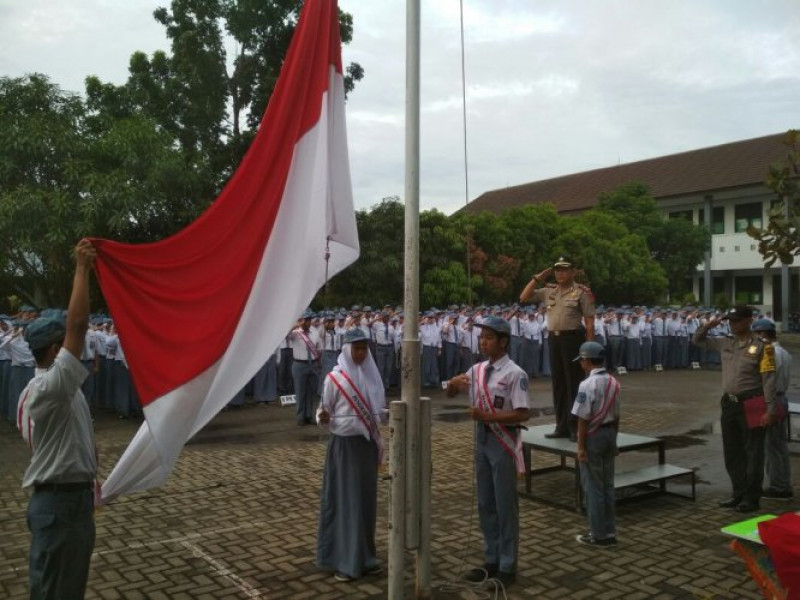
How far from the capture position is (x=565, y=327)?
26.3 feet

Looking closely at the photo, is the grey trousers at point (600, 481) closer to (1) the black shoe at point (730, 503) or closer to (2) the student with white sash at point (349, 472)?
(1) the black shoe at point (730, 503)

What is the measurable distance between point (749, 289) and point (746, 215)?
4.84m

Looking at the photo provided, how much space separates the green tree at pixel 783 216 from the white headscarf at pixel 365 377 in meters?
3.48

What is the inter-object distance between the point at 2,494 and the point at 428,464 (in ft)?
19.4

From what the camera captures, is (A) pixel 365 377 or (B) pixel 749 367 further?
(B) pixel 749 367

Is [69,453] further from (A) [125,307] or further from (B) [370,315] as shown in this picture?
(B) [370,315]

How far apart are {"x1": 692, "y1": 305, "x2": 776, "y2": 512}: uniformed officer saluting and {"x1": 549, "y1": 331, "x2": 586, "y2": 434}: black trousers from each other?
154 centimetres

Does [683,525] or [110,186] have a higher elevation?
[110,186]

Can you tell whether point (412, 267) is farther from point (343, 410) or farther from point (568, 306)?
point (568, 306)

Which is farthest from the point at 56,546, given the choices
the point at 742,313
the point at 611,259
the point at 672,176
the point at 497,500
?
the point at 672,176

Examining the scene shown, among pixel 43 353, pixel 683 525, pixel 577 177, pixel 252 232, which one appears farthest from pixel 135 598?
pixel 577 177

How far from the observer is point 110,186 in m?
15.6

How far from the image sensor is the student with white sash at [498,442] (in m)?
5.45

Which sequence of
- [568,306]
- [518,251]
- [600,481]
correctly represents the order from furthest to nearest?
[518,251] < [568,306] < [600,481]
